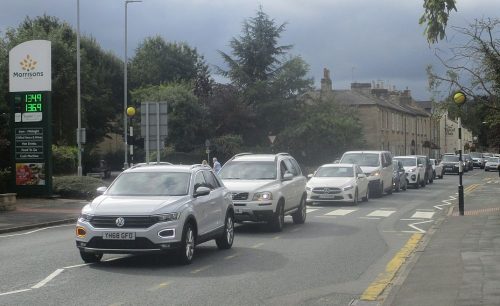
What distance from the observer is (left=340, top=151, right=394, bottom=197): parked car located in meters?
→ 30.9

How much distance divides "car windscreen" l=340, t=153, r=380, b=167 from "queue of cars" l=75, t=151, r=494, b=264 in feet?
→ 43.8

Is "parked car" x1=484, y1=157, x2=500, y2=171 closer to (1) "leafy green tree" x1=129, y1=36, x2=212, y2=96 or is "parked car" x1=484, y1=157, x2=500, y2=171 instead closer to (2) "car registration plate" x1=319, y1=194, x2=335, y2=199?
(1) "leafy green tree" x1=129, y1=36, x2=212, y2=96

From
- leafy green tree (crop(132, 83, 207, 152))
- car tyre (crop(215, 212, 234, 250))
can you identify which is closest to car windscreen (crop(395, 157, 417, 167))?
leafy green tree (crop(132, 83, 207, 152))

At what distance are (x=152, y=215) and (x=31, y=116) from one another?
18.8 metres

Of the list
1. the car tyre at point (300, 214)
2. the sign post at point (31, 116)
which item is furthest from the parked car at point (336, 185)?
the sign post at point (31, 116)

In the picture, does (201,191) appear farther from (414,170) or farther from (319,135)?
(319,135)

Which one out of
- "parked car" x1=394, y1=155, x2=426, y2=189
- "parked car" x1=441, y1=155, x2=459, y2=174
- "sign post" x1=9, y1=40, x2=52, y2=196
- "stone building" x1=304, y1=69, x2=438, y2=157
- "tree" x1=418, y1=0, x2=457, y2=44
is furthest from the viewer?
"stone building" x1=304, y1=69, x2=438, y2=157

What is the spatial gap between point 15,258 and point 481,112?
43.7 feet

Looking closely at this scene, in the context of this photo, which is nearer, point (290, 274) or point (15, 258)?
point (290, 274)

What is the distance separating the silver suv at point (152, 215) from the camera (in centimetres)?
1080

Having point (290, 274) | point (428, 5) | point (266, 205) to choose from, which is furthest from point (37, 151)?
point (428, 5)

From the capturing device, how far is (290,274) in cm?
1070

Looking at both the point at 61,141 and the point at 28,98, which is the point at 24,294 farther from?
the point at 61,141

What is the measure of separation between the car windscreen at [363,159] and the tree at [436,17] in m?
23.7
